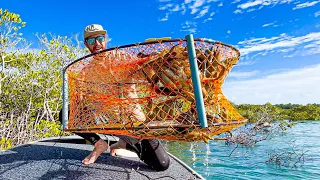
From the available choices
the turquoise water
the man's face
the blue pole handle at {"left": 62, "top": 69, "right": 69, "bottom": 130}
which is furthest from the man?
the turquoise water

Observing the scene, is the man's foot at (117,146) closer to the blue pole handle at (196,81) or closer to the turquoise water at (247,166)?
the blue pole handle at (196,81)

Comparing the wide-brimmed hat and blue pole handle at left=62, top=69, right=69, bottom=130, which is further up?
the wide-brimmed hat

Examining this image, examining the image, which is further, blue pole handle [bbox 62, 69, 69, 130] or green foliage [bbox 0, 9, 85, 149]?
green foliage [bbox 0, 9, 85, 149]

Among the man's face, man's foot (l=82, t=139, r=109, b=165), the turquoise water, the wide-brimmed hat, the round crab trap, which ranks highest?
the wide-brimmed hat

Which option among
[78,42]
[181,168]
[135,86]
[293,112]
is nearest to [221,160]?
[78,42]

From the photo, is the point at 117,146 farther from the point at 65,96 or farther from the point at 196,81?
the point at 196,81

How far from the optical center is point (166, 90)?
6.84 ft

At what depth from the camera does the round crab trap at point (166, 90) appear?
1.97 meters

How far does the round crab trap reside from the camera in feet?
6.46

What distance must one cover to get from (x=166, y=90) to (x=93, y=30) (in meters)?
1.24

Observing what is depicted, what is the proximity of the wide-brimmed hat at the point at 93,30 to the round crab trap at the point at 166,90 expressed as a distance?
0.53m

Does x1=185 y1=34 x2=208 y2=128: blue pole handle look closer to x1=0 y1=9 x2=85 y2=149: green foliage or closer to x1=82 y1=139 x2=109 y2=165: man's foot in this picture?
x1=82 y1=139 x2=109 y2=165: man's foot

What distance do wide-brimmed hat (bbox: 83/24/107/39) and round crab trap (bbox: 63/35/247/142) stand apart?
1.75 feet

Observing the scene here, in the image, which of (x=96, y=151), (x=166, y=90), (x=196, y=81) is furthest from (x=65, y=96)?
(x=196, y=81)
